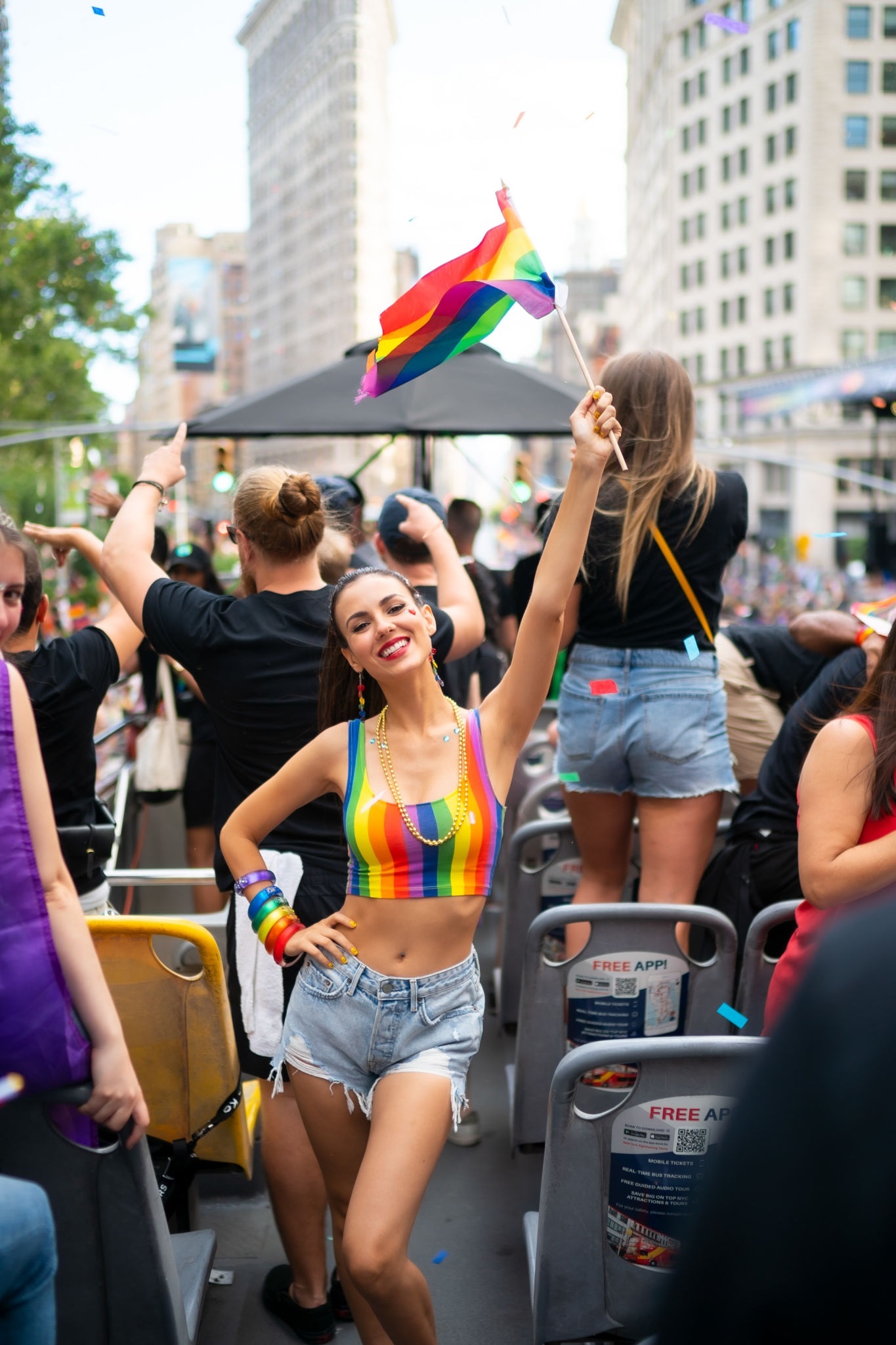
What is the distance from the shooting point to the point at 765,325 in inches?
2953

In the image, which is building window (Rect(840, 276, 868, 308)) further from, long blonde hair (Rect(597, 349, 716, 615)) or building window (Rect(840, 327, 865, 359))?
long blonde hair (Rect(597, 349, 716, 615))

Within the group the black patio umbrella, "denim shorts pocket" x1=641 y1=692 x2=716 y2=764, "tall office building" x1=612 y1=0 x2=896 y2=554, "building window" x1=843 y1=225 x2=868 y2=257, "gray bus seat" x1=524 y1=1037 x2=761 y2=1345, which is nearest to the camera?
"gray bus seat" x1=524 y1=1037 x2=761 y2=1345

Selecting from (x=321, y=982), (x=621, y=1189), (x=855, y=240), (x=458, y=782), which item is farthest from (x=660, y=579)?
(x=855, y=240)

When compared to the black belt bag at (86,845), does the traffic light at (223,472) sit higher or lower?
higher

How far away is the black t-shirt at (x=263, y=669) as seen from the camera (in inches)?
114

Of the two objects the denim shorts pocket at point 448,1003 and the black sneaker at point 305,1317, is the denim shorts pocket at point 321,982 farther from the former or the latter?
the black sneaker at point 305,1317

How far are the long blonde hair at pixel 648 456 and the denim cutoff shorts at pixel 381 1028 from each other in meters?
1.56

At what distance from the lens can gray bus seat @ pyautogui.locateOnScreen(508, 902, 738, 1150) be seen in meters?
2.96

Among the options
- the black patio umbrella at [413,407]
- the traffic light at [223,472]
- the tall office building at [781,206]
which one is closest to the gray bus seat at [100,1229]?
the black patio umbrella at [413,407]

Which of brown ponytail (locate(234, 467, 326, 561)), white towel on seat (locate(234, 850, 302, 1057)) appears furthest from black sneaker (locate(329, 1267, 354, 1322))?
brown ponytail (locate(234, 467, 326, 561))

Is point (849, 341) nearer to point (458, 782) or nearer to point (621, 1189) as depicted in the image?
point (458, 782)

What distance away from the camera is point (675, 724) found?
3.55 meters

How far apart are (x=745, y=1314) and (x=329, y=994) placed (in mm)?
1685

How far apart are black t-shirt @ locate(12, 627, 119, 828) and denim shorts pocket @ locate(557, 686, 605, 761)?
54.3 inches
